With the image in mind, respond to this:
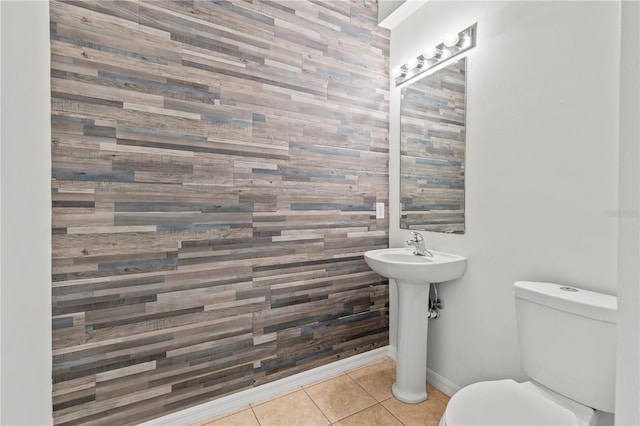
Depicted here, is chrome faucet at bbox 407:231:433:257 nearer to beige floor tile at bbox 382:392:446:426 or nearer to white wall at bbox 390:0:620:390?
white wall at bbox 390:0:620:390

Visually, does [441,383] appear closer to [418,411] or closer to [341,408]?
[418,411]

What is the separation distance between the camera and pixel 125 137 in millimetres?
1430

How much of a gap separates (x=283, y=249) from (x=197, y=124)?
860 millimetres

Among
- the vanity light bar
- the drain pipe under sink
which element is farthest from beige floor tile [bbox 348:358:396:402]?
the vanity light bar

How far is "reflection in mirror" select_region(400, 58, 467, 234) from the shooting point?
1719 millimetres

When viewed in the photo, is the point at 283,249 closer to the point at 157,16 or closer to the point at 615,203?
the point at 157,16

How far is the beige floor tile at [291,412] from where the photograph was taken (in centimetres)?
157

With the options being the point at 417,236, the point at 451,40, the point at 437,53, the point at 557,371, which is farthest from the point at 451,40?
the point at 557,371

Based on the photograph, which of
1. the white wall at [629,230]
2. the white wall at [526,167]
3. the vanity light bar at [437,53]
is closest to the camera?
the white wall at [629,230]

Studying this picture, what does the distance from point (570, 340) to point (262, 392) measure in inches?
61.0

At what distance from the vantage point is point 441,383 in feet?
5.97

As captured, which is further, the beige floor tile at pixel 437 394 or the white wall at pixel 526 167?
the beige floor tile at pixel 437 394

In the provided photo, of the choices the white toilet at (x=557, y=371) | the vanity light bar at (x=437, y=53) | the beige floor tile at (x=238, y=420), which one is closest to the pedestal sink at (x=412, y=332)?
the white toilet at (x=557, y=371)

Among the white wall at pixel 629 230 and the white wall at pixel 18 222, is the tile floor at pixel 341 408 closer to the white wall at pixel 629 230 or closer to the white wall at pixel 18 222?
the white wall at pixel 18 222
